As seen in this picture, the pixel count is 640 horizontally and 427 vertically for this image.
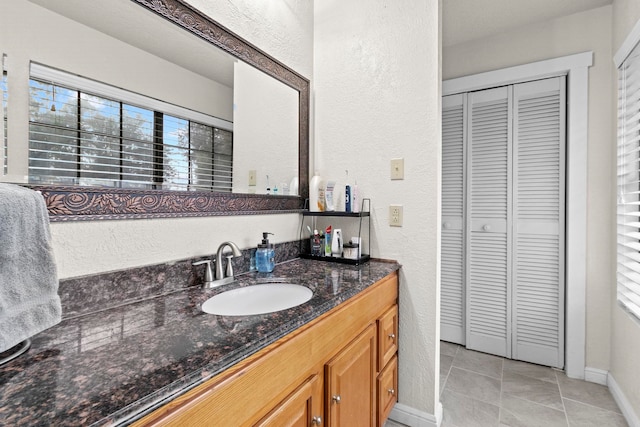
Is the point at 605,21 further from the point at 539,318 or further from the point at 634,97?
the point at 539,318

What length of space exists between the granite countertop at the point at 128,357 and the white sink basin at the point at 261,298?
0.09m

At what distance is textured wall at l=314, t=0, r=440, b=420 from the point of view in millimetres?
1599

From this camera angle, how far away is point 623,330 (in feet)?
5.84

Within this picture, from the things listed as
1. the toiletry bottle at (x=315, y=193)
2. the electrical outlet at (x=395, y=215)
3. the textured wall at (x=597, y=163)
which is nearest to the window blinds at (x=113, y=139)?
the toiletry bottle at (x=315, y=193)

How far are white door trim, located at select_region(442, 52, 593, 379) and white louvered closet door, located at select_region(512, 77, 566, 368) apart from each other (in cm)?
A: 6

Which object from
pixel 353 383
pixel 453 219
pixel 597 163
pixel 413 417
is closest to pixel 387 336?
pixel 353 383

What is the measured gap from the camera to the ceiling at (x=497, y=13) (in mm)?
2061

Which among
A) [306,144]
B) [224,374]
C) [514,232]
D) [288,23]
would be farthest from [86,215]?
[514,232]

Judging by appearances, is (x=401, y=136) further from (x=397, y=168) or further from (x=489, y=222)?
(x=489, y=222)

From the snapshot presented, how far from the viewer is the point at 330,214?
1694 mm

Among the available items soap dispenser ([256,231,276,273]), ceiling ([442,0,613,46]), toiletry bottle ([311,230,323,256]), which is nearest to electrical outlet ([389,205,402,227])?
toiletry bottle ([311,230,323,256])

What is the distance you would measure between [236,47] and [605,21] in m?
2.44

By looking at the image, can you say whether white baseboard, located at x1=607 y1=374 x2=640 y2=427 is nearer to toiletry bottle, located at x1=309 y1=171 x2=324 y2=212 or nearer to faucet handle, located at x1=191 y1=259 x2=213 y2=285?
toiletry bottle, located at x1=309 y1=171 x2=324 y2=212

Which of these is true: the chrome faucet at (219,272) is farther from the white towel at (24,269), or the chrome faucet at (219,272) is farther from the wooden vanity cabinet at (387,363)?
the wooden vanity cabinet at (387,363)
